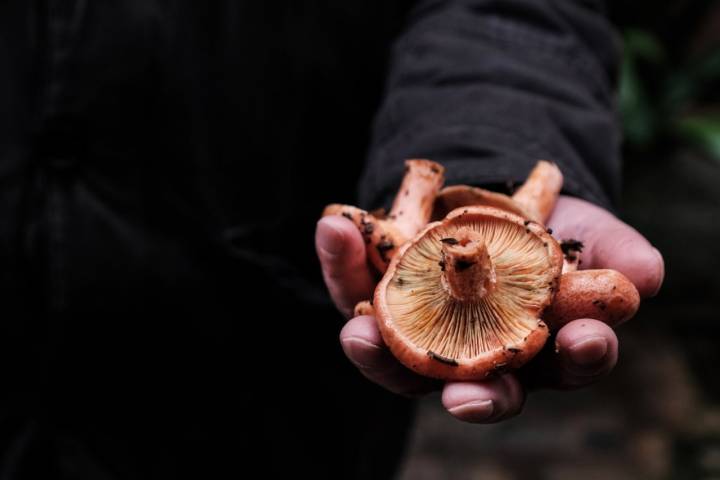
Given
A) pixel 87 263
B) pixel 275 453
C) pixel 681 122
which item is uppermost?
pixel 87 263

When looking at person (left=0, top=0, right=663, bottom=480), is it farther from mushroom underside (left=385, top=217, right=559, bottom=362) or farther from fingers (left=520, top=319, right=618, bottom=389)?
fingers (left=520, top=319, right=618, bottom=389)

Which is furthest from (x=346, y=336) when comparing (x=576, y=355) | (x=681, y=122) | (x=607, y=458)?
(x=681, y=122)

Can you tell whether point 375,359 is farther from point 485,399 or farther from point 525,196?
point 525,196

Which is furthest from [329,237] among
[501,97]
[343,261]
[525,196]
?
[501,97]

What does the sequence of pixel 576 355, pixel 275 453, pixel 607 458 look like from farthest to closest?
pixel 607 458 < pixel 275 453 < pixel 576 355

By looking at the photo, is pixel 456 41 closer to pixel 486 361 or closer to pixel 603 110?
pixel 603 110

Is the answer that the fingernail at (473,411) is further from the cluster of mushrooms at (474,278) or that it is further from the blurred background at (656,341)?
the blurred background at (656,341)
